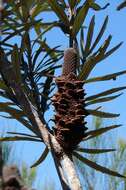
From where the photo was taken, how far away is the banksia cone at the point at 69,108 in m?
1.23

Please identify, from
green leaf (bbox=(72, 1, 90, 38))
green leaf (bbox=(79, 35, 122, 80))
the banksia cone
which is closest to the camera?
the banksia cone

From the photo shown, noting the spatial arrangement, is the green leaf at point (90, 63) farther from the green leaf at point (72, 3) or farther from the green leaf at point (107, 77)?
the green leaf at point (72, 3)

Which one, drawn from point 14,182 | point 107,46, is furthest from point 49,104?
point 14,182

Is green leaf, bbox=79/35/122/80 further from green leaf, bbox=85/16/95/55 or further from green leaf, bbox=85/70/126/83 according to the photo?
green leaf, bbox=85/16/95/55

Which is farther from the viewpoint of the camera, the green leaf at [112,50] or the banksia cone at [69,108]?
the green leaf at [112,50]

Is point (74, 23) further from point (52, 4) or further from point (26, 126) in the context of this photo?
point (26, 126)

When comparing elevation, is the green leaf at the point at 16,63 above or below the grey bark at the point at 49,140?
above

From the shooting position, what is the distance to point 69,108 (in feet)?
4.17

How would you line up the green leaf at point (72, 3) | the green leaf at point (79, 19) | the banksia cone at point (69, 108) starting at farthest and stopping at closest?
1. the green leaf at point (72, 3)
2. the green leaf at point (79, 19)
3. the banksia cone at point (69, 108)

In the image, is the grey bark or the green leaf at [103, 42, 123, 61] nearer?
the grey bark

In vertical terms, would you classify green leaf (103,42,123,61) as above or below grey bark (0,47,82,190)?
above

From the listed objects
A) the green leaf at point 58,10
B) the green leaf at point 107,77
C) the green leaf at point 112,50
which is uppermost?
the green leaf at point 58,10

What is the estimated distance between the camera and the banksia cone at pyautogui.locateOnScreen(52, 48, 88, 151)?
1.23 metres

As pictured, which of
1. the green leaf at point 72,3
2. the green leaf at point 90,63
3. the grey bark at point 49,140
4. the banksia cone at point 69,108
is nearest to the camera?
the grey bark at point 49,140
